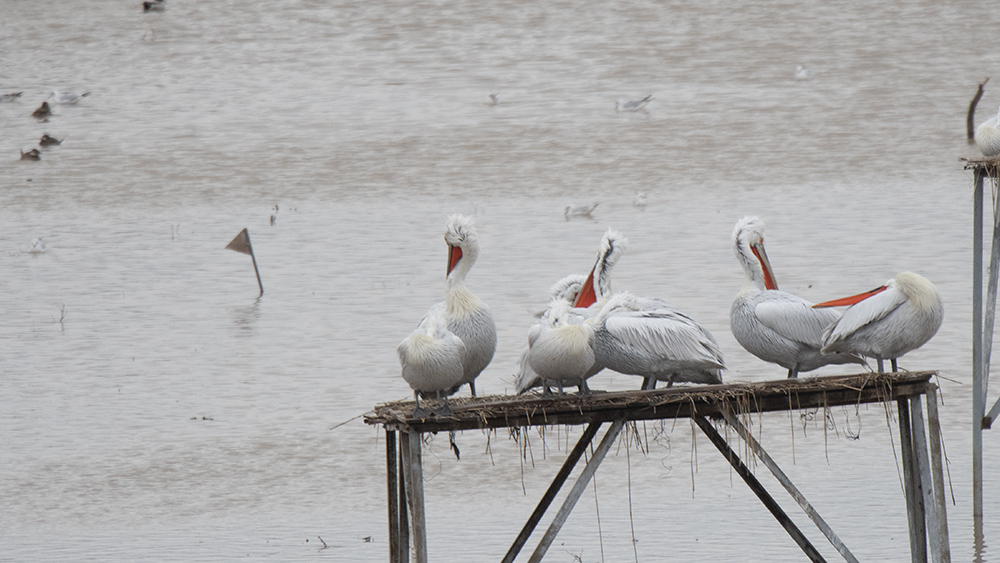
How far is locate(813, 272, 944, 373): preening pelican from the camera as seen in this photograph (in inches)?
241

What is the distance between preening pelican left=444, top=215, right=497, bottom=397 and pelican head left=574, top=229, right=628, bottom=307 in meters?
0.49

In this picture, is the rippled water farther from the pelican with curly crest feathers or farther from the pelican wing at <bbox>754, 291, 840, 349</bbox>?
the pelican with curly crest feathers

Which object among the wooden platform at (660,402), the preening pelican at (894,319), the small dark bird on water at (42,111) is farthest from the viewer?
the small dark bird on water at (42,111)

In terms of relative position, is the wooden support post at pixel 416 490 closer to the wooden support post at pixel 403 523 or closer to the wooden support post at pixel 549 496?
the wooden support post at pixel 403 523

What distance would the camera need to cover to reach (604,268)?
705 centimetres

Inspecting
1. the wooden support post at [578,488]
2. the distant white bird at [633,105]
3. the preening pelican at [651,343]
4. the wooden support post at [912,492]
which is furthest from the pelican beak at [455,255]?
the distant white bird at [633,105]

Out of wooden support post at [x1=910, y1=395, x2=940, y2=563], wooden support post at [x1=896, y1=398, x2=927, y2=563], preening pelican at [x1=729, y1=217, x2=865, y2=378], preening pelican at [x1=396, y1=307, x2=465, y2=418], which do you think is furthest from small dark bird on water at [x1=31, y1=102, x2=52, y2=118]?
wooden support post at [x1=910, y1=395, x2=940, y2=563]

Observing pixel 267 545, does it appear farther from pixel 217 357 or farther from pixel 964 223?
Result: pixel 964 223

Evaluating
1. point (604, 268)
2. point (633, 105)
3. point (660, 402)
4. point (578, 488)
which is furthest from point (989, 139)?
point (633, 105)

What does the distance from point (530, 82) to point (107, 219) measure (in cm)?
558

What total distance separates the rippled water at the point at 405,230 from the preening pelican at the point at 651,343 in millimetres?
1644

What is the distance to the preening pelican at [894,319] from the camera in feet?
20.1

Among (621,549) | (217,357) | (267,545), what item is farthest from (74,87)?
(621,549)

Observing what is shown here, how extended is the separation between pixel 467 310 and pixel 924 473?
2069 mm
